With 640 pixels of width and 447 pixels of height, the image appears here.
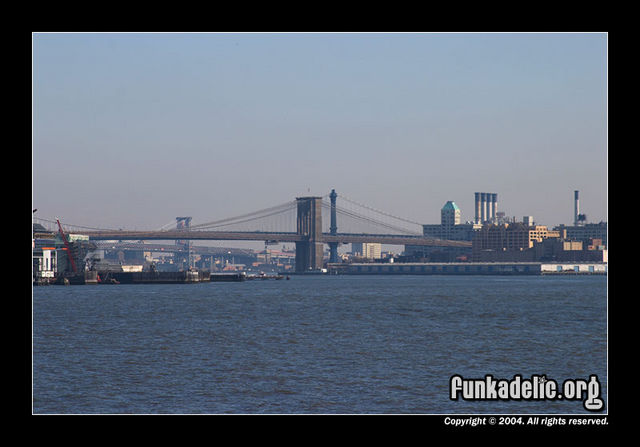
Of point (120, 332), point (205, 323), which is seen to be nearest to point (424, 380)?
point (120, 332)

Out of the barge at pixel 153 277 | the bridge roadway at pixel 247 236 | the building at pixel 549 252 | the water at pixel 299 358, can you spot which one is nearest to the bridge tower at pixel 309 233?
the bridge roadway at pixel 247 236

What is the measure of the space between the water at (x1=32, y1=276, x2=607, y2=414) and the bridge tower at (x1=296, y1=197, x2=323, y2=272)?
370 feet

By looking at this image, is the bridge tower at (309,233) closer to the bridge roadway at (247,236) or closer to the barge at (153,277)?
the bridge roadway at (247,236)

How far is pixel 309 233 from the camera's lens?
16162 centimetres

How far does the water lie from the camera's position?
747 inches

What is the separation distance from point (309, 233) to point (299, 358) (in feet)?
445

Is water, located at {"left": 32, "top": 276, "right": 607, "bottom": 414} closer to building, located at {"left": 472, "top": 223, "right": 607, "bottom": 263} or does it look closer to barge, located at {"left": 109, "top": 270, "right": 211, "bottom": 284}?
barge, located at {"left": 109, "top": 270, "right": 211, "bottom": 284}

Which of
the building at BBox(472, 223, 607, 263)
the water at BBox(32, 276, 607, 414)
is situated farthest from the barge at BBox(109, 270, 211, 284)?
the building at BBox(472, 223, 607, 263)

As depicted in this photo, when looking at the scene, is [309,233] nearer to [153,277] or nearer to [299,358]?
[153,277]

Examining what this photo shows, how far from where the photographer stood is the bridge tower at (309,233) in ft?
525
